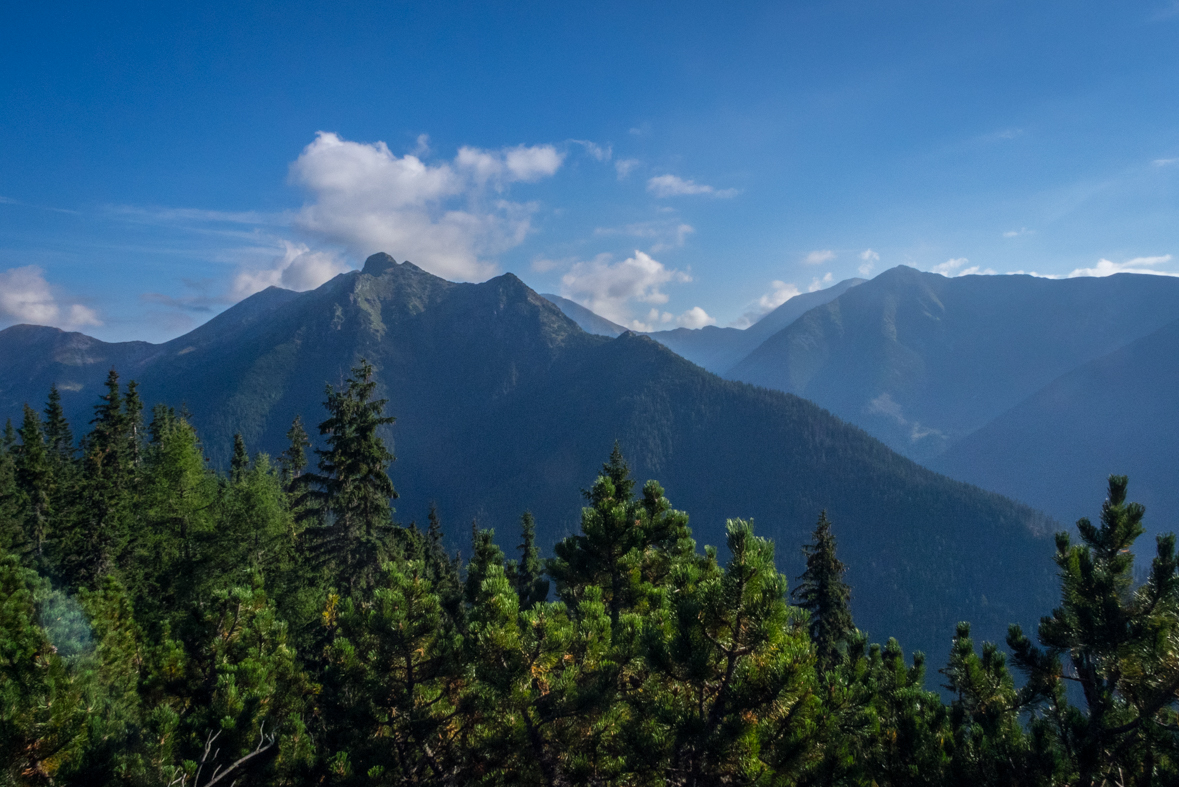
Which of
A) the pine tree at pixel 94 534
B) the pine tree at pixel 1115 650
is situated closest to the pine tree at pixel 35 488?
the pine tree at pixel 94 534

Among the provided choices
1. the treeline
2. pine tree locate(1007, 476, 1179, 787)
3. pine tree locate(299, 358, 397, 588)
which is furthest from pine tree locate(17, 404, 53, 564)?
pine tree locate(1007, 476, 1179, 787)

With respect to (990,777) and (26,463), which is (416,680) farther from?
(26,463)

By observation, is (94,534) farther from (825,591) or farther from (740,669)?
(825,591)

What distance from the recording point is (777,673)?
20.0ft

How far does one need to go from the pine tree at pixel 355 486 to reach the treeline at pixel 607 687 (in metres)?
6.70

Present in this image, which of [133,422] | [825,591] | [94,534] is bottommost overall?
[825,591]

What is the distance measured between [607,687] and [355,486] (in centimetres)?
1637

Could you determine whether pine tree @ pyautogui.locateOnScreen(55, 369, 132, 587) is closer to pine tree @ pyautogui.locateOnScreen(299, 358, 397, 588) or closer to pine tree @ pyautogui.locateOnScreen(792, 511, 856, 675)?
pine tree @ pyautogui.locateOnScreen(299, 358, 397, 588)

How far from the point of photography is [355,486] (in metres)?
21.9

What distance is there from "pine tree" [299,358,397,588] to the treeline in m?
6.70

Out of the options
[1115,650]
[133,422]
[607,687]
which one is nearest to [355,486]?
[607,687]

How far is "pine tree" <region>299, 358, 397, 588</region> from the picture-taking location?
70.5ft

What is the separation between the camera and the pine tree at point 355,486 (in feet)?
70.5

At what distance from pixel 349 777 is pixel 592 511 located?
669 centimetres
